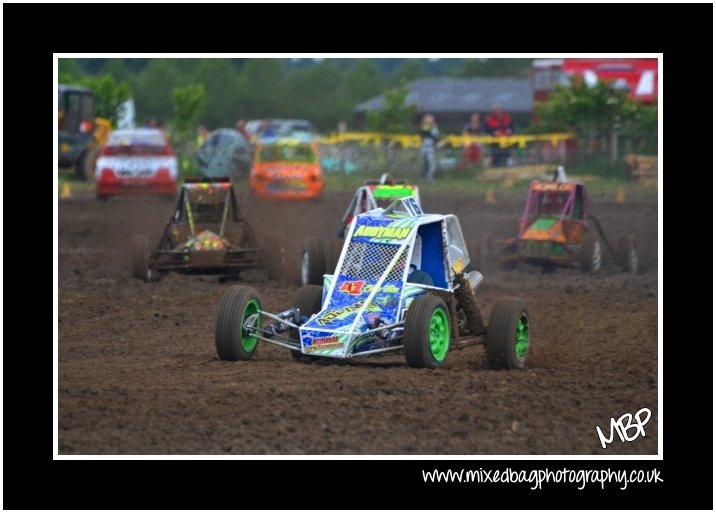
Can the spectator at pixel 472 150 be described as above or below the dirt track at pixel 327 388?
above

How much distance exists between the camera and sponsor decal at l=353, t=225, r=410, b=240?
473 inches

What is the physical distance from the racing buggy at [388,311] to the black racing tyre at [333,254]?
3.98 m

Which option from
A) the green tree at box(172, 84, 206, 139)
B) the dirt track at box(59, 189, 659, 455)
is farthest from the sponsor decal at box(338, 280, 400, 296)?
the green tree at box(172, 84, 206, 139)

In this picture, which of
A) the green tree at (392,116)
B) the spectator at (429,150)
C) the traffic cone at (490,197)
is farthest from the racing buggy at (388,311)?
the green tree at (392,116)

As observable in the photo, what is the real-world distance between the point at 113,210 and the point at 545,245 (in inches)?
464

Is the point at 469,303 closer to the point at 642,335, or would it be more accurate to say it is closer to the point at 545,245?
the point at 642,335

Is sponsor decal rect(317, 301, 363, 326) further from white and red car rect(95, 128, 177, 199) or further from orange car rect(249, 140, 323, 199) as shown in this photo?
white and red car rect(95, 128, 177, 199)

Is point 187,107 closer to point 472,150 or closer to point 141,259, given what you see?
point 472,150

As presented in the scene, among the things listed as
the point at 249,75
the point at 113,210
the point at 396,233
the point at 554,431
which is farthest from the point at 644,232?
the point at 249,75

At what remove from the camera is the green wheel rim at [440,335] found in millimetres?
11438

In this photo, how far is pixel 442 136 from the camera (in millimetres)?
36188

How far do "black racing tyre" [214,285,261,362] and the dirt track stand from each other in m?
0.14

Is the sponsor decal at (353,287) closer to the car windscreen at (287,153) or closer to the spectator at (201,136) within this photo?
the car windscreen at (287,153)

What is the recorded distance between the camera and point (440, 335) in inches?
455
